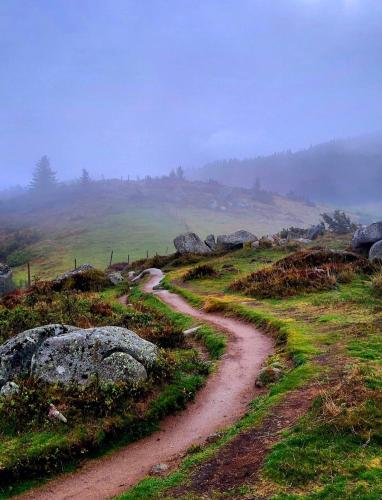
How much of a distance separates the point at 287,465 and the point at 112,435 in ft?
16.0

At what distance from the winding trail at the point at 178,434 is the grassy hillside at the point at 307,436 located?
2.28 ft

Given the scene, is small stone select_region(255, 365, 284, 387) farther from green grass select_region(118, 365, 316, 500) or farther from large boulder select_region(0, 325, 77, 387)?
large boulder select_region(0, 325, 77, 387)

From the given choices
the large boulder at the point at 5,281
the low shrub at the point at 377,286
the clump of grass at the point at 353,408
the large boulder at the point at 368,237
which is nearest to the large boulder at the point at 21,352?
the clump of grass at the point at 353,408

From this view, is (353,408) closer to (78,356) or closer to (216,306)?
(78,356)

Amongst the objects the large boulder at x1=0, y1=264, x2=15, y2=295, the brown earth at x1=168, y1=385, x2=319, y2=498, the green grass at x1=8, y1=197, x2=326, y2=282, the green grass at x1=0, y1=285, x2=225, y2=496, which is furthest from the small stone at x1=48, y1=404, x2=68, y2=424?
the green grass at x1=8, y1=197, x2=326, y2=282

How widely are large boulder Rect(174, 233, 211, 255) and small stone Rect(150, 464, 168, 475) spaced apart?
146ft

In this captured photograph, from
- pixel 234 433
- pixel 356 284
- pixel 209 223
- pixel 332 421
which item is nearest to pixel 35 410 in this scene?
pixel 234 433

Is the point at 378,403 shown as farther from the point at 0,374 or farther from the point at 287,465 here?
the point at 0,374

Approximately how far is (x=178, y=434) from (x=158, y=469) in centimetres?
179

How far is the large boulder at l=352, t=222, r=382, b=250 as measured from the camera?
32781mm

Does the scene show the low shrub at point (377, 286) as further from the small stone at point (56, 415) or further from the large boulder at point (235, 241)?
the large boulder at point (235, 241)

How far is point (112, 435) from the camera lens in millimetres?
11164

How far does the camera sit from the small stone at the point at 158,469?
9.55 metres

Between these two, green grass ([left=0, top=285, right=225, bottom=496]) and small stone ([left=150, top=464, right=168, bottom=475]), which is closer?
small stone ([left=150, top=464, right=168, bottom=475])
